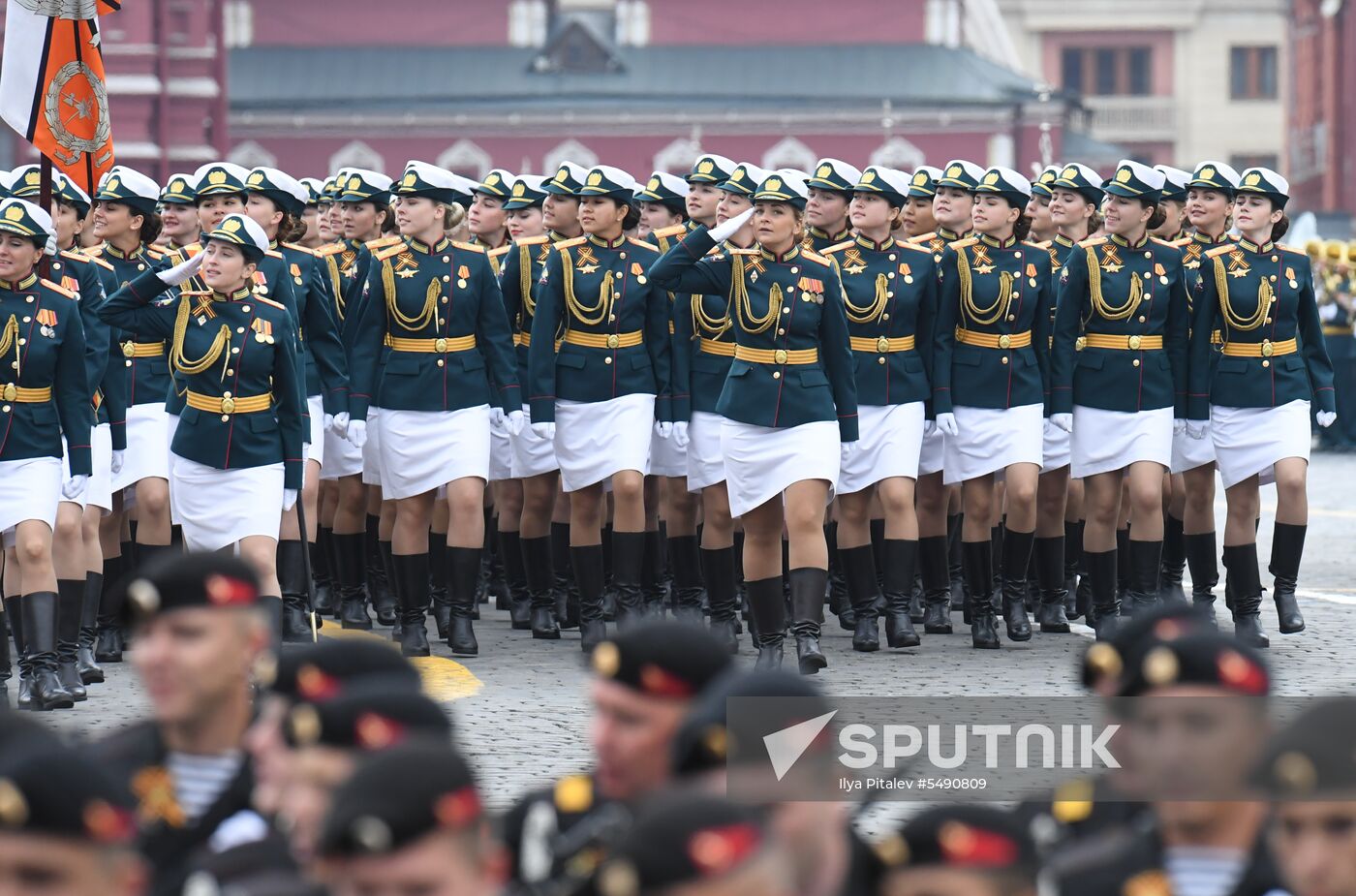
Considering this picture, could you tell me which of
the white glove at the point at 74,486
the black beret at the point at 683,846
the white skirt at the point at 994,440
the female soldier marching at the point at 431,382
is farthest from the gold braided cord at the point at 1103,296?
the black beret at the point at 683,846

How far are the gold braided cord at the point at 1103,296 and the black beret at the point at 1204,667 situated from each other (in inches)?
302

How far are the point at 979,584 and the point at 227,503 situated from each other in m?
3.60

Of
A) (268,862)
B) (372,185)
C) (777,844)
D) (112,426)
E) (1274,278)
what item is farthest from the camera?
(372,185)

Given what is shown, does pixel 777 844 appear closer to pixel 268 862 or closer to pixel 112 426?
pixel 268 862

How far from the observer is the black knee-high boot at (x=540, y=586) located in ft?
42.3

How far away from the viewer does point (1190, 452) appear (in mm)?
12703

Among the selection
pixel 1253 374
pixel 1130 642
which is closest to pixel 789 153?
pixel 1253 374

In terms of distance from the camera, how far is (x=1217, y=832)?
15.6 feet

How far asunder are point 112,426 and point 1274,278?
518 centimetres

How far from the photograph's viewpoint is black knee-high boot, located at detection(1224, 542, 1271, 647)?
40.8 feet

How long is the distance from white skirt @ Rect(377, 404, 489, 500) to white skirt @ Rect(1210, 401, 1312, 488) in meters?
3.32

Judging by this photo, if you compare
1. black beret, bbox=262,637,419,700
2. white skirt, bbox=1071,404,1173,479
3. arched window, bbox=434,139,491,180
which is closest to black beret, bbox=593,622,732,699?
black beret, bbox=262,637,419,700

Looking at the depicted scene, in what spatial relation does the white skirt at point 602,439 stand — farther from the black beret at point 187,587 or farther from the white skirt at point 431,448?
the black beret at point 187,587

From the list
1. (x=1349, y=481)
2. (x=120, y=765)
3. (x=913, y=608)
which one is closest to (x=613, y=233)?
(x=913, y=608)
